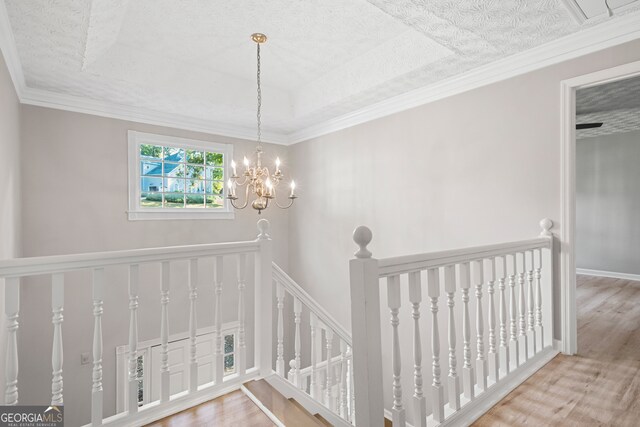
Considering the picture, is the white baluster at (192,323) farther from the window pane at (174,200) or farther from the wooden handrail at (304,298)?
the window pane at (174,200)

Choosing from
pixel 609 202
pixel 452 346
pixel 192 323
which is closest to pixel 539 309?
pixel 452 346

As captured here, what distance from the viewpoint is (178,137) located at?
14.0 feet

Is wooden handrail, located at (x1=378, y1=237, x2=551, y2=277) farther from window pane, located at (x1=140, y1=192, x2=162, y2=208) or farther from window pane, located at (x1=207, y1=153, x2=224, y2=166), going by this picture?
window pane, located at (x1=207, y1=153, x2=224, y2=166)

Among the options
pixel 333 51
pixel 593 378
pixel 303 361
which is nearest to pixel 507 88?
pixel 333 51

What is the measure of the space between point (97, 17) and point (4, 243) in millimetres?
1742

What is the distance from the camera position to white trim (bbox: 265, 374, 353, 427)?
2125mm

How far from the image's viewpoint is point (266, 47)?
3.18m

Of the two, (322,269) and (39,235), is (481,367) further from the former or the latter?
(39,235)

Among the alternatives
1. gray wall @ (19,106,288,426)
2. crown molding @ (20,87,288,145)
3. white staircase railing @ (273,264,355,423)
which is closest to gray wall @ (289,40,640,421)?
white staircase railing @ (273,264,355,423)

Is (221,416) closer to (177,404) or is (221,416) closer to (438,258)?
(177,404)

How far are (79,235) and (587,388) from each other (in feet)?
14.9

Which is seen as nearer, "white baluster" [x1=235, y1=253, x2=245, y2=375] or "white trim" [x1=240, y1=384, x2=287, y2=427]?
"white trim" [x1=240, y1=384, x2=287, y2=427]

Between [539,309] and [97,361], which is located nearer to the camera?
[97,361]

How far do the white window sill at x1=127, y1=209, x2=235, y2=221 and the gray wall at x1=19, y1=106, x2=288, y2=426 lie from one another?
0.07 metres
